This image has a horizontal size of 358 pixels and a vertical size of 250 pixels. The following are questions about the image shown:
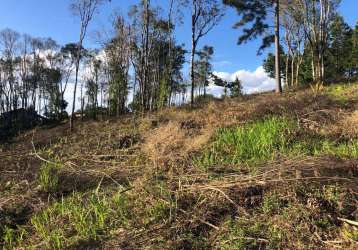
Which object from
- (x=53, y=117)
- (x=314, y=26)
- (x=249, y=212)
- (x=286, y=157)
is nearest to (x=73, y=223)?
(x=249, y=212)

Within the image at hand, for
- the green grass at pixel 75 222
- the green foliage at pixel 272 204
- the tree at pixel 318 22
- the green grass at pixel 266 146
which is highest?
the tree at pixel 318 22

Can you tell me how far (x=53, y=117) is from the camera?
4909 centimetres

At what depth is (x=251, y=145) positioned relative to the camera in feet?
22.7

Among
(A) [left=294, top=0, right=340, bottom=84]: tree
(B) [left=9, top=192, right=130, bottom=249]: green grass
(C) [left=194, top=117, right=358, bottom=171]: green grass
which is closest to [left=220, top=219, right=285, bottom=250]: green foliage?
(B) [left=9, top=192, right=130, bottom=249]: green grass

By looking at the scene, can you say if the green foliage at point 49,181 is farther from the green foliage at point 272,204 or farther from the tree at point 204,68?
the tree at point 204,68

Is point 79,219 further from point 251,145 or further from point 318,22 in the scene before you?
point 318,22

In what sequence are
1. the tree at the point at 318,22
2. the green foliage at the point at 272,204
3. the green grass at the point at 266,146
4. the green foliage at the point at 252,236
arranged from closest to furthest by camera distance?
1. the green foliage at the point at 252,236
2. the green foliage at the point at 272,204
3. the green grass at the point at 266,146
4. the tree at the point at 318,22

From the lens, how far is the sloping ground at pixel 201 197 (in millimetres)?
3891

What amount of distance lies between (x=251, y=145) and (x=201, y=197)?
2.56 meters

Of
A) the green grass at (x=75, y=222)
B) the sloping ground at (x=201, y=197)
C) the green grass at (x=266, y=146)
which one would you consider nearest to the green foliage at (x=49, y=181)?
the sloping ground at (x=201, y=197)

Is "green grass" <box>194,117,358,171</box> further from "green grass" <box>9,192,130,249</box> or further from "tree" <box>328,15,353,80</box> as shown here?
"tree" <box>328,15,353,80</box>

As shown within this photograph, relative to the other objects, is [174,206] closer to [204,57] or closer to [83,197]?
[83,197]


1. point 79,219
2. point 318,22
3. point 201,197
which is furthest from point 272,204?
point 318,22

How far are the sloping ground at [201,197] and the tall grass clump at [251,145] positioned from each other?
26mm
